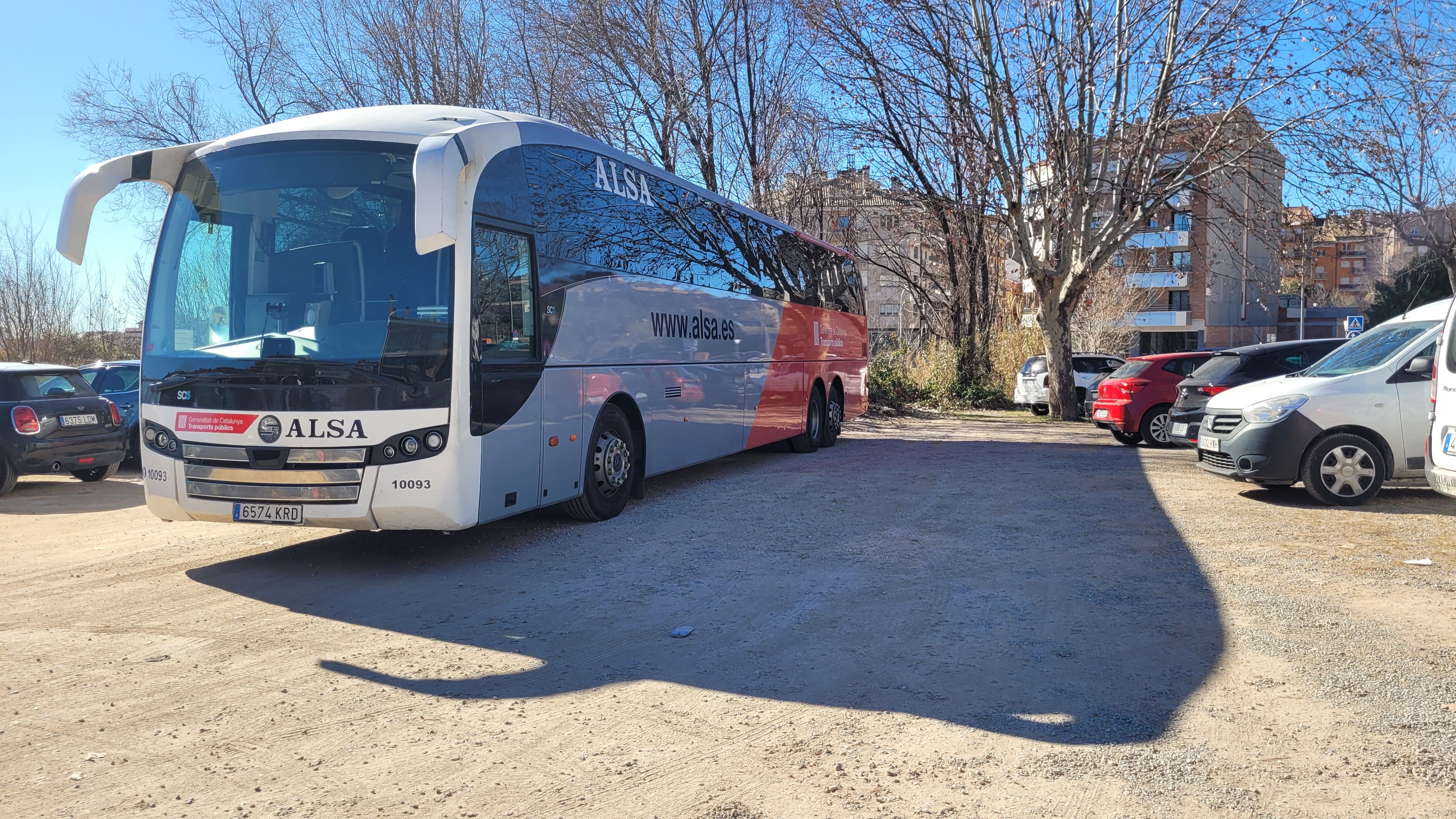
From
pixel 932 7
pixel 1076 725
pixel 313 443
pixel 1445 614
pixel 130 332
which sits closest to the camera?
pixel 1076 725

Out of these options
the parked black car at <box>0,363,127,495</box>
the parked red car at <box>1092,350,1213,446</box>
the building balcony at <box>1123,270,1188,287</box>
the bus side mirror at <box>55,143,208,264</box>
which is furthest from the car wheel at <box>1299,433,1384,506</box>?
the building balcony at <box>1123,270,1188,287</box>

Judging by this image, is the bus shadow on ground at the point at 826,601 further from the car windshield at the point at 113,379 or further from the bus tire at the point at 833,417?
the car windshield at the point at 113,379

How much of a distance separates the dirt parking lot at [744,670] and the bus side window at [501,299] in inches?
64.0

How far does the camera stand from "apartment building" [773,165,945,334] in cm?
2645

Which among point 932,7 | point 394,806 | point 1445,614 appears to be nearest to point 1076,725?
point 394,806

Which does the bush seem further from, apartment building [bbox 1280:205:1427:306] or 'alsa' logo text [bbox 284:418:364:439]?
'alsa' logo text [bbox 284:418:364:439]

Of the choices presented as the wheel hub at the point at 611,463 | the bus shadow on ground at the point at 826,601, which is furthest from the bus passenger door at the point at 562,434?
the bus shadow on ground at the point at 826,601

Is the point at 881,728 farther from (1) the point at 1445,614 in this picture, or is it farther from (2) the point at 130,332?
(2) the point at 130,332

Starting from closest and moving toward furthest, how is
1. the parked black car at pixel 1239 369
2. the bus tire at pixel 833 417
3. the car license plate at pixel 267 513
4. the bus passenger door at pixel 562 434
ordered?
A: the car license plate at pixel 267 513
the bus passenger door at pixel 562 434
the parked black car at pixel 1239 369
the bus tire at pixel 833 417

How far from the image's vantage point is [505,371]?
7645mm

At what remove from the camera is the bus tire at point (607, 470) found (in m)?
9.23

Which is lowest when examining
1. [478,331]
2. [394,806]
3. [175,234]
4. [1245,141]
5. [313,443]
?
[394,806]

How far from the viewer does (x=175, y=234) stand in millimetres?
7469

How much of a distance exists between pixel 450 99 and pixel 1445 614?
2177 cm
